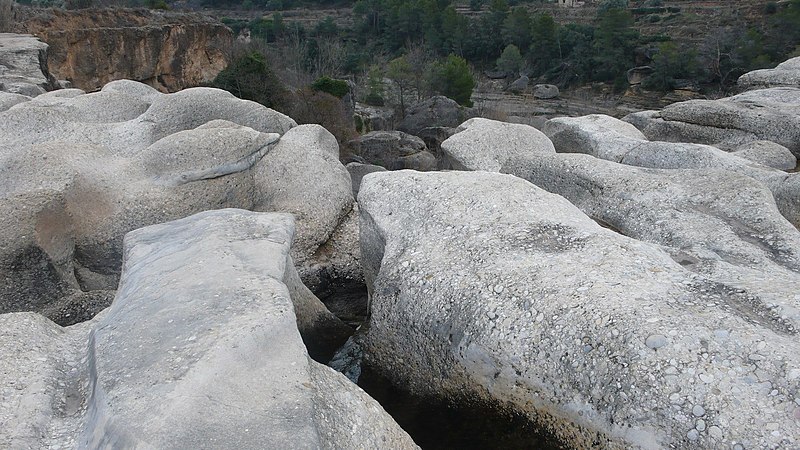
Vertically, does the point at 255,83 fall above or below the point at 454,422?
below

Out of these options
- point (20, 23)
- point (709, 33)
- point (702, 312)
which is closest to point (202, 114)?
point (702, 312)

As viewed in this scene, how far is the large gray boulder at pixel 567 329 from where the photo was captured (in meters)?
3.84

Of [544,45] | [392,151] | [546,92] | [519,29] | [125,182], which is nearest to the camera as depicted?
[125,182]

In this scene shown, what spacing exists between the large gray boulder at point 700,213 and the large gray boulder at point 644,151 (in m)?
0.41

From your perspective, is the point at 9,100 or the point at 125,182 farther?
the point at 9,100

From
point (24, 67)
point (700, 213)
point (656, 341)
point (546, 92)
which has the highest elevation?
point (656, 341)

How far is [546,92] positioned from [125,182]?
145 feet

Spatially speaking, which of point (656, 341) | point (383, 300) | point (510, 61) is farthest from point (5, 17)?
point (510, 61)

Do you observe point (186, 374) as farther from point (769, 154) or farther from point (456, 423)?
point (769, 154)

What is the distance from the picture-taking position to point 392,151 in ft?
64.2

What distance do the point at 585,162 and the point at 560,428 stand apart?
402 cm

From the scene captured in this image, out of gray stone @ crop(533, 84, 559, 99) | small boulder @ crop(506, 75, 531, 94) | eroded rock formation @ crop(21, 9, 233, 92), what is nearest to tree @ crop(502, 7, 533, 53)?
small boulder @ crop(506, 75, 531, 94)

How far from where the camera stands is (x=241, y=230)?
5590 millimetres

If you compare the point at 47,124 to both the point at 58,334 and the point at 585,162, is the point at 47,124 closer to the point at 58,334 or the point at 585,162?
the point at 58,334
